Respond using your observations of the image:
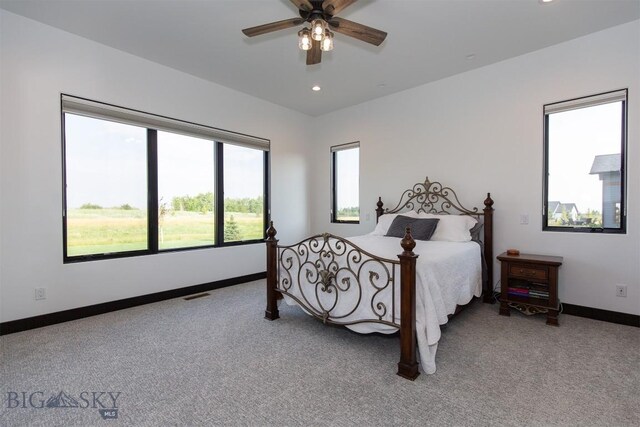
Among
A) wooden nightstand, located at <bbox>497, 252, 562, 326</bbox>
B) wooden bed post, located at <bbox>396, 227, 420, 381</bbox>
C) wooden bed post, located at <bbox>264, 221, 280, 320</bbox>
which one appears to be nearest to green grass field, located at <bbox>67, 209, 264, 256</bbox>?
wooden bed post, located at <bbox>264, 221, 280, 320</bbox>

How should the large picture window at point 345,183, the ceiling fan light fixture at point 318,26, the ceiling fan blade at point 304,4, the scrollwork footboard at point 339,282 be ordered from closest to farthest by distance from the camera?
the ceiling fan blade at point 304,4 < the ceiling fan light fixture at point 318,26 < the scrollwork footboard at point 339,282 < the large picture window at point 345,183

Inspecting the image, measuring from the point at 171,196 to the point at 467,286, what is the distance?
12.1ft

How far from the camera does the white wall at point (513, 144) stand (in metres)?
2.92

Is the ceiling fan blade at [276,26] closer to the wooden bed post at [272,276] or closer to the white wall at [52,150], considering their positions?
A: the wooden bed post at [272,276]

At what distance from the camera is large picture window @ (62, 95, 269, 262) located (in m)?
3.18

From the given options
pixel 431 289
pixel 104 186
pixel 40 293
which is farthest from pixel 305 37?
pixel 40 293

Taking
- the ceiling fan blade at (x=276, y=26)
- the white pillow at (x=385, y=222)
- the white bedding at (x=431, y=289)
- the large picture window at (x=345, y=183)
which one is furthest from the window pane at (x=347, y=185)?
the ceiling fan blade at (x=276, y=26)

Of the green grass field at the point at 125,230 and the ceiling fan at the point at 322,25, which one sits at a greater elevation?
the ceiling fan at the point at 322,25

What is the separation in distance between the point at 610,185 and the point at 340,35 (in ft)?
10.4

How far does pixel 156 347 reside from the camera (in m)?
2.46

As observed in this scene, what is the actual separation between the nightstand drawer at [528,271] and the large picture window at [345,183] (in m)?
2.48

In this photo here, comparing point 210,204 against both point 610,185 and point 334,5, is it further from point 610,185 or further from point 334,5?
point 610,185

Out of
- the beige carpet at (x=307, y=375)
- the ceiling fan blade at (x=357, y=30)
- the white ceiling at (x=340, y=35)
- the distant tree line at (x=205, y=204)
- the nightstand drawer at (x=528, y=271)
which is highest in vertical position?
the white ceiling at (x=340, y=35)

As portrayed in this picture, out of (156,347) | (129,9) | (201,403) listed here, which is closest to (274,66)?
(129,9)
